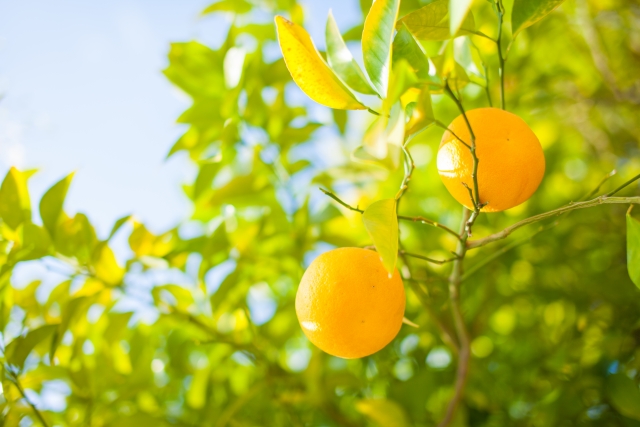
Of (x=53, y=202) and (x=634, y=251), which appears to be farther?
(x=53, y=202)

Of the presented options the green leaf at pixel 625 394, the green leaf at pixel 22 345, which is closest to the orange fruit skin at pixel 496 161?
the green leaf at pixel 625 394

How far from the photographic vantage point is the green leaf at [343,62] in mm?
597

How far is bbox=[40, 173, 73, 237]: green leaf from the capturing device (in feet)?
2.89

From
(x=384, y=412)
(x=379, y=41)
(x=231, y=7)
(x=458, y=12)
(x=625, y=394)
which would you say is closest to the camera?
(x=458, y=12)

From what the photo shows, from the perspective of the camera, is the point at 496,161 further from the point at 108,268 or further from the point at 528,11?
the point at 108,268

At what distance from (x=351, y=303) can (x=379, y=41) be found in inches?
12.2

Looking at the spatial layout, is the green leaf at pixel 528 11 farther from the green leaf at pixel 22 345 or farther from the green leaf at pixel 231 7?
the green leaf at pixel 22 345

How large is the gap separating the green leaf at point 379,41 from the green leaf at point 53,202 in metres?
0.65

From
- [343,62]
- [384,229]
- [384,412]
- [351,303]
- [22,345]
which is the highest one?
[343,62]

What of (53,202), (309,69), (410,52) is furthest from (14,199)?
(410,52)

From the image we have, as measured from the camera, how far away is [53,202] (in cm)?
88

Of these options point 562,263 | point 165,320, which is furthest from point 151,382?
point 562,263

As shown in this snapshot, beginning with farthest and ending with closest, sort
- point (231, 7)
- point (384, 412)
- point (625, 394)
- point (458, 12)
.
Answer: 1. point (231, 7)
2. point (384, 412)
3. point (625, 394)
4. point (458, 12)

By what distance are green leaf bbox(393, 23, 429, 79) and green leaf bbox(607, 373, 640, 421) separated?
2.32ft
